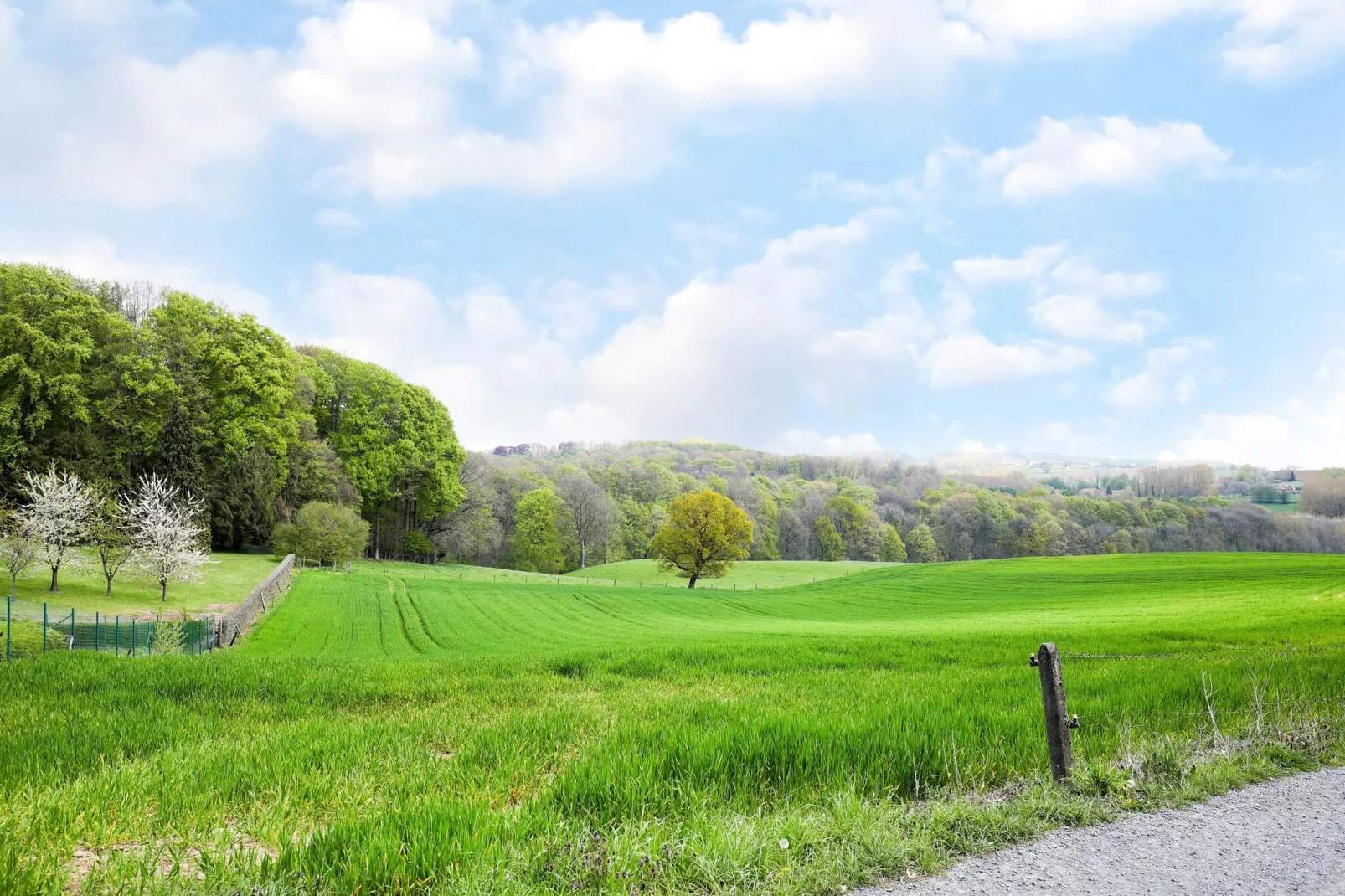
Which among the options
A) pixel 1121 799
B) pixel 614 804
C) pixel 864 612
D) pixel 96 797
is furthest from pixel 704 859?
pixel 864 612

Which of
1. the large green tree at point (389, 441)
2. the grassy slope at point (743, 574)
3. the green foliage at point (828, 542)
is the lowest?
the grassy slope at point (743, 574)

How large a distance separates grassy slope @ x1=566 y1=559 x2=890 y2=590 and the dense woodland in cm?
806

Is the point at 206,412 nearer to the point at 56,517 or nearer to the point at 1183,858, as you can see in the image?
the point at 56,517

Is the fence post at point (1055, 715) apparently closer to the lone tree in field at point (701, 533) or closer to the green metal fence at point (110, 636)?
the green metal fence at point (110, 636)

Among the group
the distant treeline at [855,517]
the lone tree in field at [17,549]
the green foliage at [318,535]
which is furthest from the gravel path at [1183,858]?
the distant treeline at [855,517]

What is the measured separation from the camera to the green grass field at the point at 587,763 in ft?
12.4

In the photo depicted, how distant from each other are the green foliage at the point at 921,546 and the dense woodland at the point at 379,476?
0.83 ft

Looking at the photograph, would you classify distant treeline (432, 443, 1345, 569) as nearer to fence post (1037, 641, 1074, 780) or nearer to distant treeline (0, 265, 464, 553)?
distant treeline (0, 265, 464, 553)

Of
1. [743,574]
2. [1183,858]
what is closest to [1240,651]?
[1183,858]

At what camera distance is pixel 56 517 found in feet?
106

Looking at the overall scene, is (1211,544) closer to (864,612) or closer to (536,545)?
(864,612)

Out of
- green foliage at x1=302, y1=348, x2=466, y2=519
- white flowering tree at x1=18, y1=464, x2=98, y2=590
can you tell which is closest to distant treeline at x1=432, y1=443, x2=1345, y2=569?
green foliage at x1=302, y1=348, x2=466, y2=519

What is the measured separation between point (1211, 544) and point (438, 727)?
399 ft

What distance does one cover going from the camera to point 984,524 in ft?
356
